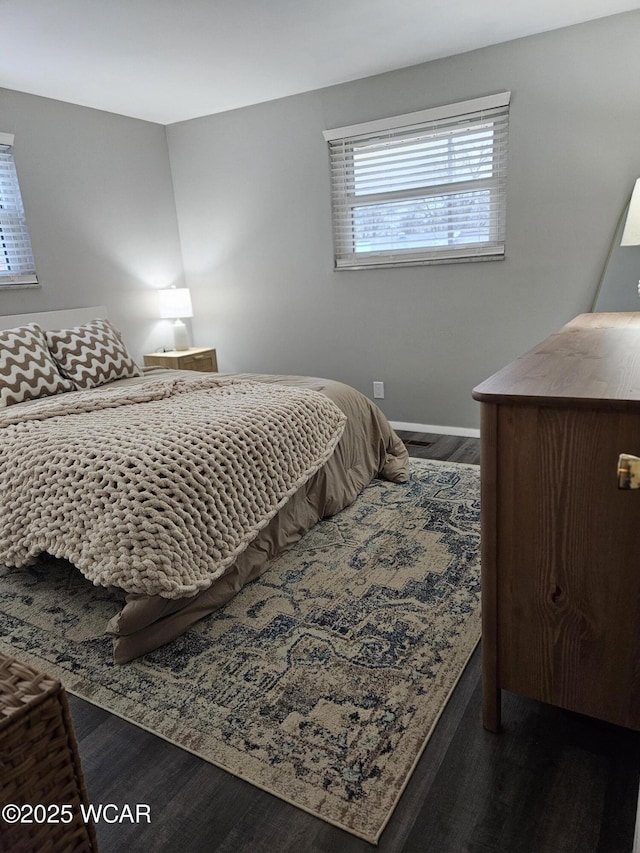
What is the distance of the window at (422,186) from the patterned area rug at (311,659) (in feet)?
6.64

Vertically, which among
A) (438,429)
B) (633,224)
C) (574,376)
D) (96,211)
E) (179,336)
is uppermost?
(96,211)

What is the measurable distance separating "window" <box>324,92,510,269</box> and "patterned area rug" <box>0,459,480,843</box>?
2025mm

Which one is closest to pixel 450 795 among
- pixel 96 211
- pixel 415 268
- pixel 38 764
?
pixel 38 764

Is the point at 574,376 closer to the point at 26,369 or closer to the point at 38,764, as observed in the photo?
the point at 38,764

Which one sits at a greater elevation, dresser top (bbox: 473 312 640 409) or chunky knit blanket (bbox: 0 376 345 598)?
dresser top (bbox: 473 312 640 409)

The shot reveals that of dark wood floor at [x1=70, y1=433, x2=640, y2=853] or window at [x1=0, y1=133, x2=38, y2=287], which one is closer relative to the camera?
dark wood floor at [x1=70, y1=433, x2=640, y2=853]

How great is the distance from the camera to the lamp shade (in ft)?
14.6

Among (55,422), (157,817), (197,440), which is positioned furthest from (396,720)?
(55,422)

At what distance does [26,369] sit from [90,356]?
1.24 feet

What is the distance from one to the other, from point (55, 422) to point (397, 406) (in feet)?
7.96

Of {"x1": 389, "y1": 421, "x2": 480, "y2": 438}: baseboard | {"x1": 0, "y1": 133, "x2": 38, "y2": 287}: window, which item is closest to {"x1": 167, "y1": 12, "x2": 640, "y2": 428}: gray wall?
{"x1": 389, "y1": 421, "x2": 480, "y2": 438}: baseboard

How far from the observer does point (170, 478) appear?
181cm

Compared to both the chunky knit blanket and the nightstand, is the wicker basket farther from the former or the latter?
the nightstand

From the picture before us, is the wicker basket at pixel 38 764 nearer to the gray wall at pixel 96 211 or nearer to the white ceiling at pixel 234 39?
the white ceiling at pixel 234 39
